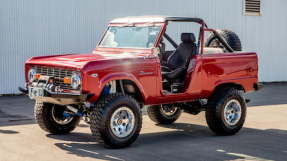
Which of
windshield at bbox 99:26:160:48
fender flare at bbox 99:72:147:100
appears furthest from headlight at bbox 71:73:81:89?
windshield at bbox 99:26:160:48

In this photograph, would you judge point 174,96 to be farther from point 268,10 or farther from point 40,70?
point 268,10

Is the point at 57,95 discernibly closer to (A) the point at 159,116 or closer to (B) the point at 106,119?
(B) the point at 106,119

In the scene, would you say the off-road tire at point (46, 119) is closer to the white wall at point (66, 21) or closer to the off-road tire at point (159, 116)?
the off-road tire at point (159, 116)

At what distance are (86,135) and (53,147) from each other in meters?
1.18

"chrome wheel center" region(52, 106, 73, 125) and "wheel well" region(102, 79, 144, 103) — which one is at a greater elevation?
"wheel well" region(102, 79, 144, 103)

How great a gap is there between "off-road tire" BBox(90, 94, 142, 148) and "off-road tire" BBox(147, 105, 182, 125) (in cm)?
239

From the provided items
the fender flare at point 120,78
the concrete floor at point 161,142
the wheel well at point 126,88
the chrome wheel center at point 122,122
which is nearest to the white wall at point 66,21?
the concrete floor at point 161,142

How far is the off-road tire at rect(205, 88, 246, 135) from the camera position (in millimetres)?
9656

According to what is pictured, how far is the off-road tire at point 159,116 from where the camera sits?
1086 cm

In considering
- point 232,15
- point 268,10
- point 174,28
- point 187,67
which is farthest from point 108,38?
point 268,10

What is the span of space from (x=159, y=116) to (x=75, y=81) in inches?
117

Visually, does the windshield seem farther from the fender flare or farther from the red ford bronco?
the fender flare

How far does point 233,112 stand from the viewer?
32.8ft

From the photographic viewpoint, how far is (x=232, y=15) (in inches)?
773
